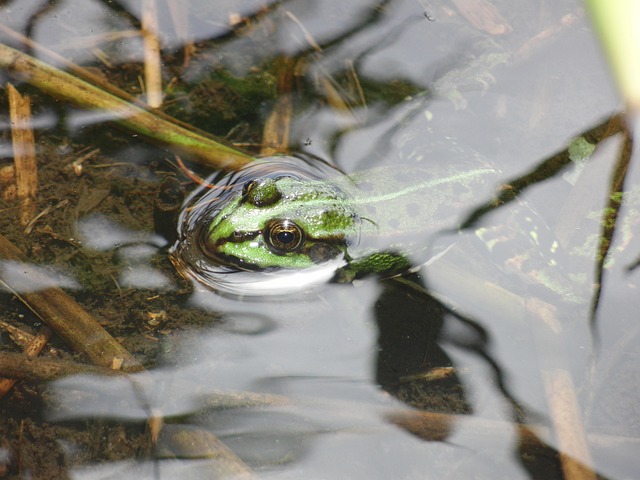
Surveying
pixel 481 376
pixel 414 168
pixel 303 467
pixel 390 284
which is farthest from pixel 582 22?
pixel 303 467

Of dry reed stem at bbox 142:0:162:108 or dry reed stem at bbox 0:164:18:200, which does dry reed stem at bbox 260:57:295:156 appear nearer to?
dry reed stem at bbox 142:0:162:108

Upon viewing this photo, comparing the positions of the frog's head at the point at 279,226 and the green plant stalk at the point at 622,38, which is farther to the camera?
the frog's head at the point at 279,226

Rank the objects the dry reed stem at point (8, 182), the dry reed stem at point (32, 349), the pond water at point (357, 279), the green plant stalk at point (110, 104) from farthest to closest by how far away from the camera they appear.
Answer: the green plant stalk at point (110, 104)
the dry reed stem at point (8, 182)
the pond water at point (357, 279)
the dry reed stem at point (32, 349)

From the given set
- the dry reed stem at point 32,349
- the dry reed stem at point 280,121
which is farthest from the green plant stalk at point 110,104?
the dry reed stem at point 32,349

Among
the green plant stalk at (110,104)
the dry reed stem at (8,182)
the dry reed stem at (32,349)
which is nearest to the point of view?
the dry reed stem at (32,349)

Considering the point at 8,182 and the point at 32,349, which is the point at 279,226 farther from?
the point at 8,182

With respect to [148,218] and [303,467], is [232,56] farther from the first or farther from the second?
[303,467]

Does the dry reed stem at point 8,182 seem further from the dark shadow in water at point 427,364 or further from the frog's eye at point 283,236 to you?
the dark shadow in water at point 427,364
